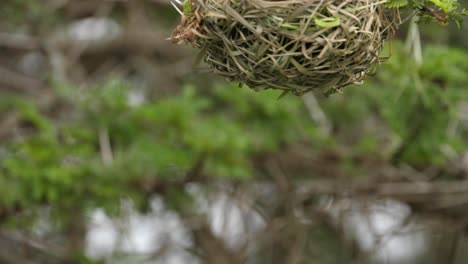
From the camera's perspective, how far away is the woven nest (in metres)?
1.63

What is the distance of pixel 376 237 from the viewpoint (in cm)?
508

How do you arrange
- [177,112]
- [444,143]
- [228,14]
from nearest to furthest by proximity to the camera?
[228,14]
[444,143]
[177,112]

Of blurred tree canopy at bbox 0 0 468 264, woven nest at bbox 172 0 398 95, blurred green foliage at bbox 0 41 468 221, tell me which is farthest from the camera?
blurred tree canopy at bbox 0 0 468 264

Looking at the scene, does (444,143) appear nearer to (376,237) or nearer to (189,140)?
(189,140)

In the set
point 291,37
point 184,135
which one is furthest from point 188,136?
point 291,37

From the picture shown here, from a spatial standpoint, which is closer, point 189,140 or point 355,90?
point 189,140

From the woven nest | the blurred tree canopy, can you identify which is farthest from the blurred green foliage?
the woven nest

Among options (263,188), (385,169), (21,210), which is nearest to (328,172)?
(385,169)

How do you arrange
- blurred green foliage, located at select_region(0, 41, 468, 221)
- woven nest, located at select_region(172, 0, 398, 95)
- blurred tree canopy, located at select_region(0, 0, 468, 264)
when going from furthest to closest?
blurred tree canopy, located at select_region(0, 0, 468, 264) < blurred green foliage, located at select_region(0, 41, 468, 221) < woven nest, located at select_region(172, 0, 398, 95)

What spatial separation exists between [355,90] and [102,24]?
2.27 metres

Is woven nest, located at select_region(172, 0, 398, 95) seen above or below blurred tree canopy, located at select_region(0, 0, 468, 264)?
below

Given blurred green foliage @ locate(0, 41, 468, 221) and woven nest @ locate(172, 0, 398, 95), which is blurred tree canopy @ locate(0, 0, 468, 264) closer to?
blurred green foliage @ locate(0, 41, 468, 221)

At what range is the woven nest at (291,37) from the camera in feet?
5.34

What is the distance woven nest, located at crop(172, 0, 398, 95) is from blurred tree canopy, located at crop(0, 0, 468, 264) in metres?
1.37
